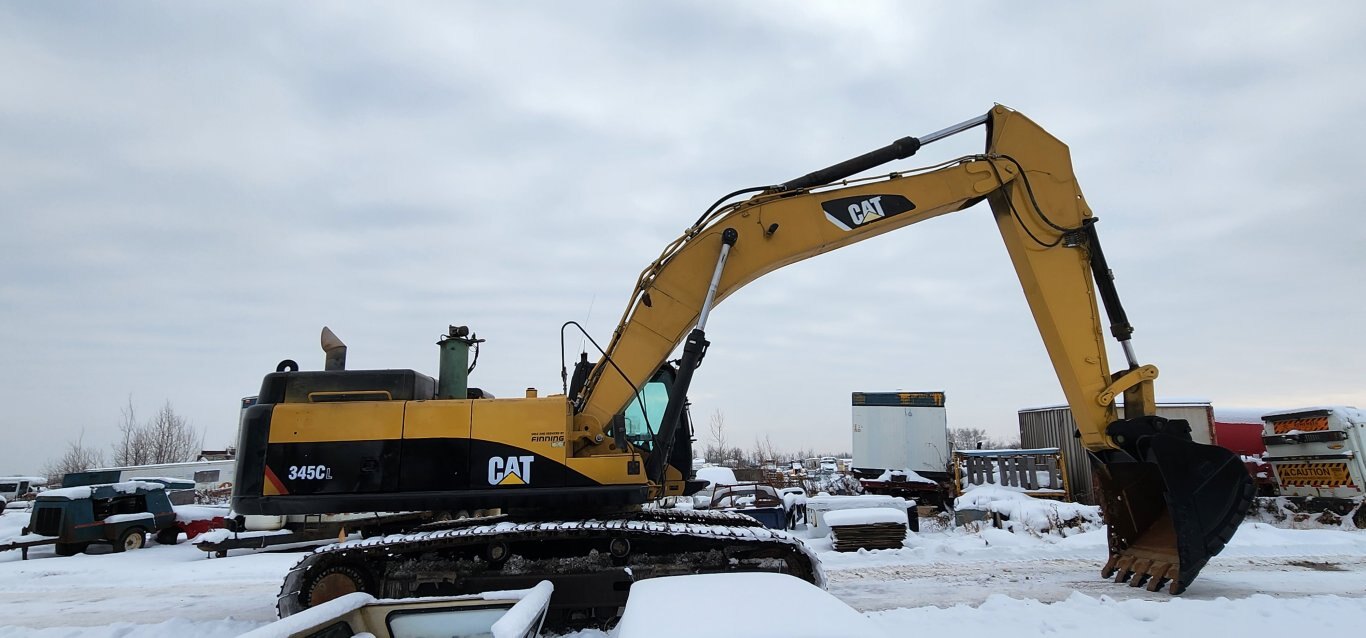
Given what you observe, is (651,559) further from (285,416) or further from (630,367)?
(285,416)

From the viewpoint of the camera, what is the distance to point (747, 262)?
7.44 metres

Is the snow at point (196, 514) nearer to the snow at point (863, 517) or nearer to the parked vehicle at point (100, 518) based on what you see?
the parked vehicle at point (100, 518)

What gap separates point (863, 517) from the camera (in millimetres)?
12453

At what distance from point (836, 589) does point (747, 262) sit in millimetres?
4231

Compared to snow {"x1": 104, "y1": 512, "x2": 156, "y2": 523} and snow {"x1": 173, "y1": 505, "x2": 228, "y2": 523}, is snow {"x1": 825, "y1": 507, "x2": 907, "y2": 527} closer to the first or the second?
snow {"x1": 173, "y1": 505, "x2": 228, "y2": 523}

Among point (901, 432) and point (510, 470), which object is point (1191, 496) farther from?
point (901, 432)

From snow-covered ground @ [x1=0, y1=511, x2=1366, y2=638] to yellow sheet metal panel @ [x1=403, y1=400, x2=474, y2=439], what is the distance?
7.18ft

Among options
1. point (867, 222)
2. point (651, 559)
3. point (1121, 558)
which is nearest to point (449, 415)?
point (651, 559)

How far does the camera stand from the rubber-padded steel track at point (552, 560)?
21.0ft

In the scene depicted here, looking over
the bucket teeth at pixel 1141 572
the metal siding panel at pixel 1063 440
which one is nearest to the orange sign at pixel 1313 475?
the metal siding panel at pixel 1063 440

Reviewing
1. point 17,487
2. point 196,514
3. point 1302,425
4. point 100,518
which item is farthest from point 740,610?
point 17,487

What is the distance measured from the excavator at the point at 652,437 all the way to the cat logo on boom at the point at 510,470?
2 cm

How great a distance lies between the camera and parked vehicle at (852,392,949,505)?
24.2 meters

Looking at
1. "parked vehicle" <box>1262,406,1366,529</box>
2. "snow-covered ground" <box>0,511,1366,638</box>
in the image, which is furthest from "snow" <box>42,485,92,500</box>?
"parked vehicle" <box>1262,406,1366,529</box>
